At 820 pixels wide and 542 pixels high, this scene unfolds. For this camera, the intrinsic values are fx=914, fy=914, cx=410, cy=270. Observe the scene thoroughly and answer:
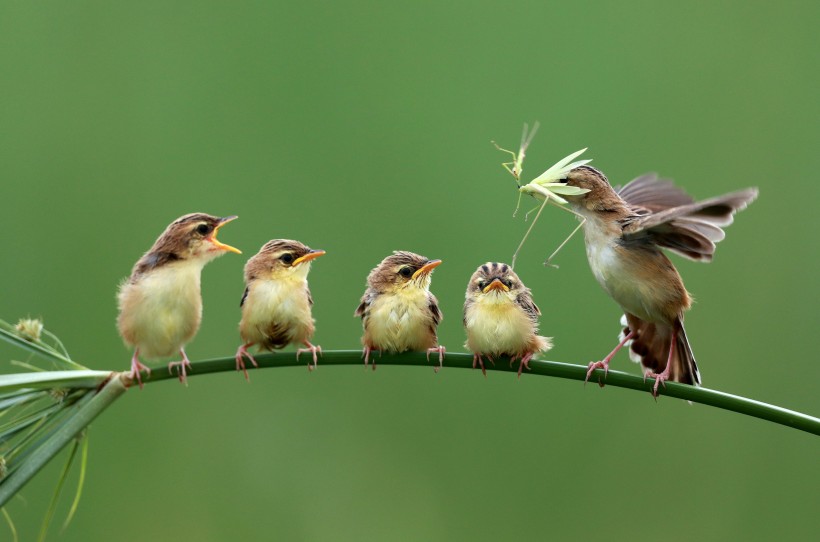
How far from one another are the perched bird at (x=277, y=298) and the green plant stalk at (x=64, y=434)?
2.91 ft

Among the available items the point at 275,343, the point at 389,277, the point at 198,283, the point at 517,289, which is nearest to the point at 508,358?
the point at 517,289

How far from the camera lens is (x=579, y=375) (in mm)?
2414

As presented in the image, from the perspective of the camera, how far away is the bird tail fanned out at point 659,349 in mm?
3684

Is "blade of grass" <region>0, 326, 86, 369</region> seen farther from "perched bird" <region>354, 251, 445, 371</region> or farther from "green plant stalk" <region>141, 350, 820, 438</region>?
"perched bird" <region>354, 251, 445, 371</region>

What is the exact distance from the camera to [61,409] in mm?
2646

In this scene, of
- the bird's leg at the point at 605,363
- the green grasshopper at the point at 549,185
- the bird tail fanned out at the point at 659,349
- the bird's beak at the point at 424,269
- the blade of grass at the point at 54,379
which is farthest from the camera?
the bird's beak at the point at 424,269

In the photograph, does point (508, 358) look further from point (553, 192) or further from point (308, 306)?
point (308, 306)

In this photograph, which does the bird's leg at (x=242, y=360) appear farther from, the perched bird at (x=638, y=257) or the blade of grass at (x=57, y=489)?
the perched bird at (x=638, y=257)

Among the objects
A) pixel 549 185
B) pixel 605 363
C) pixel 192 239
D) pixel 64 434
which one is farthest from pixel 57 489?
pixel 549 185

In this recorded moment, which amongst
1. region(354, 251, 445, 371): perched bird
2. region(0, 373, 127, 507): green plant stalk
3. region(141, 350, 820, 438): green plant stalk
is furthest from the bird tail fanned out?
region(0, 373, 127, 507): green plant stalk

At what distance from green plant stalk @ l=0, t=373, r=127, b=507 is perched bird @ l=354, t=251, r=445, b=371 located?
1.10 m

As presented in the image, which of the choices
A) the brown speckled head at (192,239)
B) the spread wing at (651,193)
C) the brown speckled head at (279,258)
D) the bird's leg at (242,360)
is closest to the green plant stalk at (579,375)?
the bird's leg at (242,360)

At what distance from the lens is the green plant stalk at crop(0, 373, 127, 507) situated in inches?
96.8

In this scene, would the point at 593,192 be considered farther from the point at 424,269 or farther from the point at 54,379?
the point at 54,379
